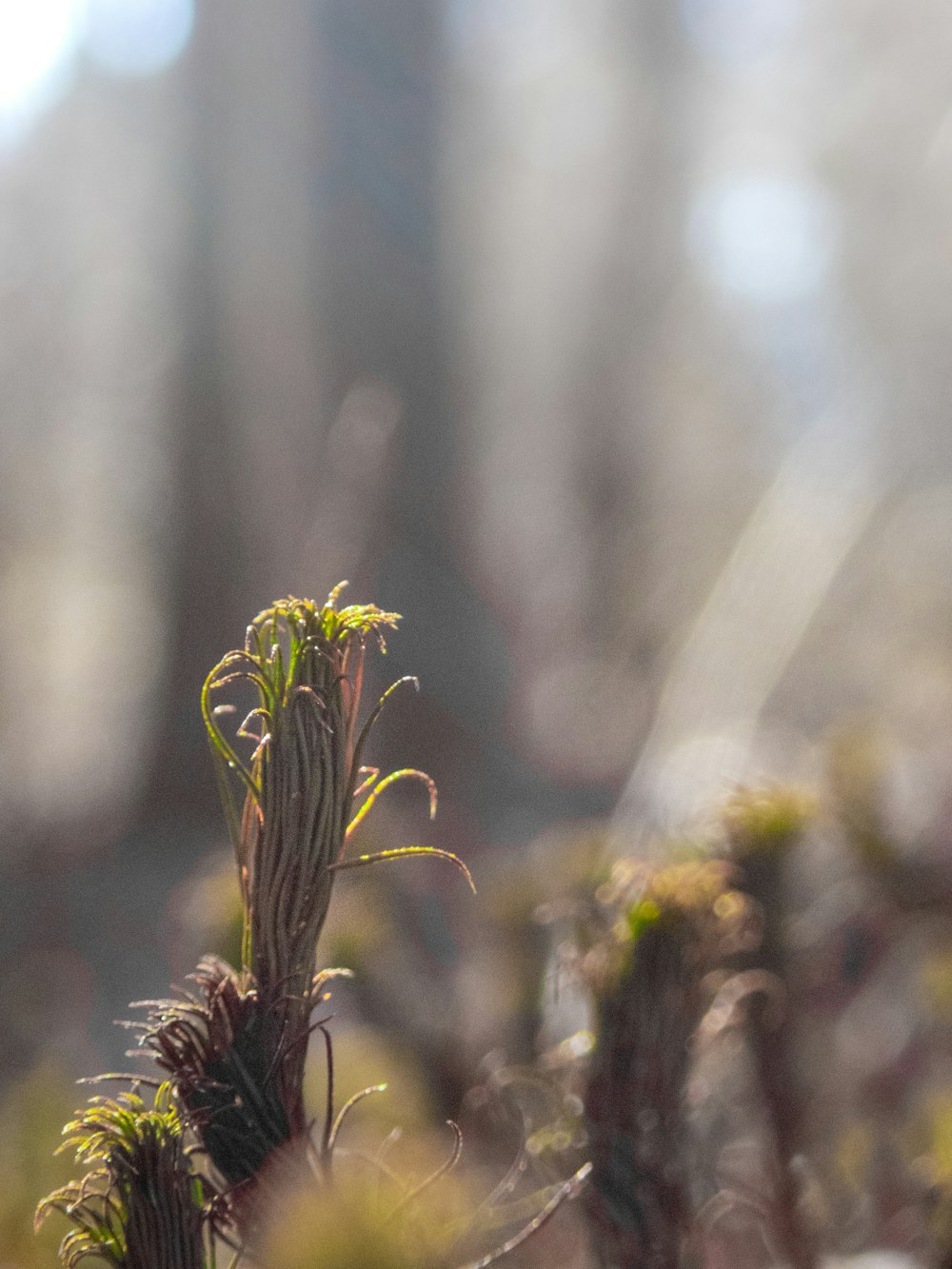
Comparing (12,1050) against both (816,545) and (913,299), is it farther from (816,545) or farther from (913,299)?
(913,299)

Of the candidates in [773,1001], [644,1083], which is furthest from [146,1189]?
[773,1001]

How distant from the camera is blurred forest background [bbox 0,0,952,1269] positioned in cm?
114

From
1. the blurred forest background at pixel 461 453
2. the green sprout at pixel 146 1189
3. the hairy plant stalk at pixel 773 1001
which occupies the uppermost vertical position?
the blurred forest background at pixel 461 453

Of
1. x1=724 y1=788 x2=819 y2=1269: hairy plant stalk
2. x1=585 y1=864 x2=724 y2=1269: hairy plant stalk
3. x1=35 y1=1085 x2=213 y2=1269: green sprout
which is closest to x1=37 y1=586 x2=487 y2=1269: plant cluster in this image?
x1=35 y1=1085 x2=213 y2=1269: green sprout

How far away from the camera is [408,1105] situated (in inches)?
24.8

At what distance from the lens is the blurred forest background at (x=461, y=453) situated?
1.14m

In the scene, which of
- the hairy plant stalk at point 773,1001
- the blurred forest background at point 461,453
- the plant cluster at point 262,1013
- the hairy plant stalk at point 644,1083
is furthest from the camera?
the blurred forest background at point 461,453

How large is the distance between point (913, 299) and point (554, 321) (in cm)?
129

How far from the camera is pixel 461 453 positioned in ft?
9.51

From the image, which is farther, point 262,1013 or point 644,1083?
point 644,1083

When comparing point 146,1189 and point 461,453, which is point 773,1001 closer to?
point 146,1189

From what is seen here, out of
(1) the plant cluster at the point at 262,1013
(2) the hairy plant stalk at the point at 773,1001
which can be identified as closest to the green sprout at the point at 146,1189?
(1) the plant cluster at the point at 262,1013

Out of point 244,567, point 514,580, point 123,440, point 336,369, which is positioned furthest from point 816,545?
point 123,440

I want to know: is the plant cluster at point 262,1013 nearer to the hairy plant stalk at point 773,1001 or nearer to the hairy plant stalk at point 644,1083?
the hairy plant stalk at point 644,1083
